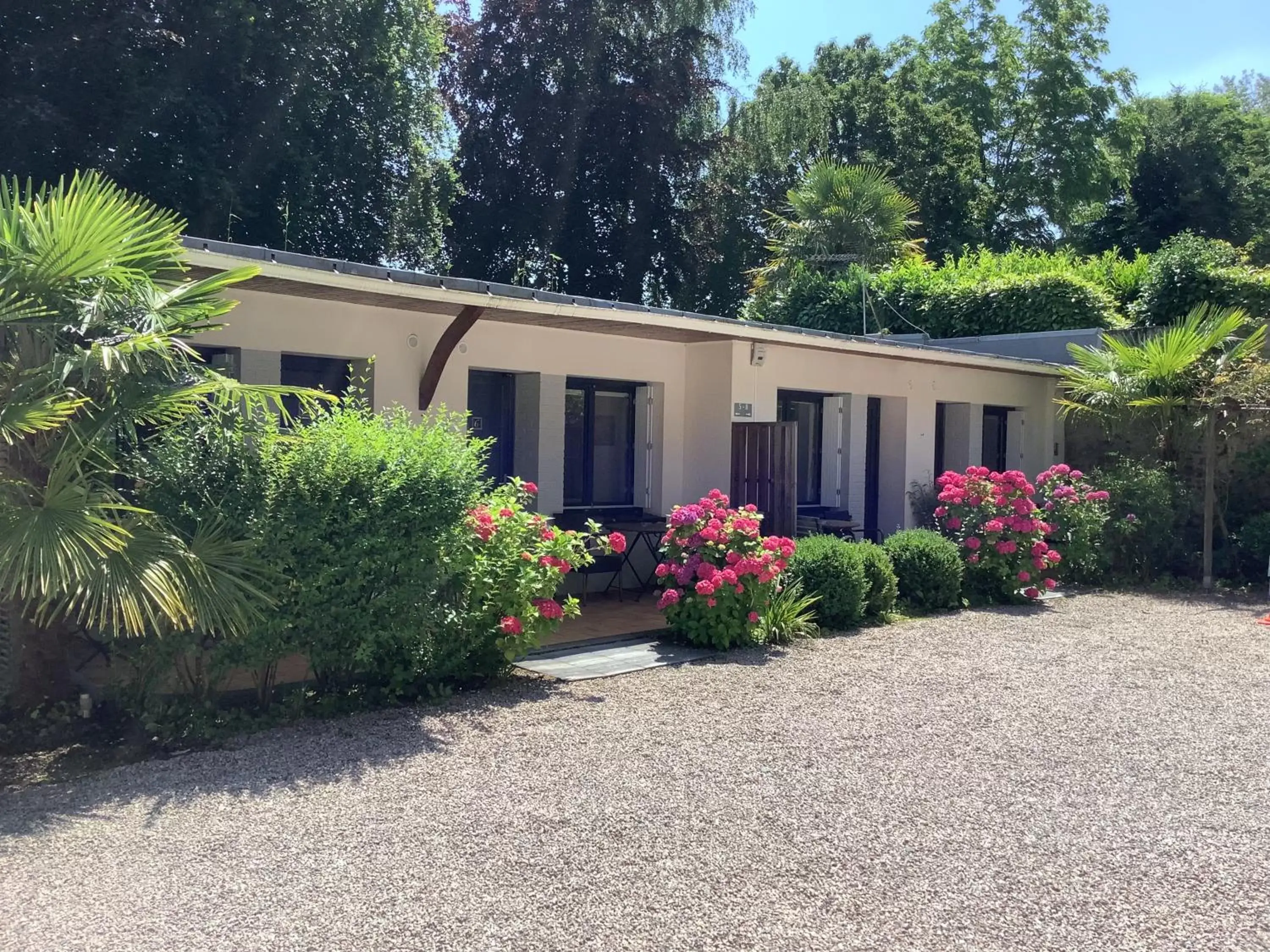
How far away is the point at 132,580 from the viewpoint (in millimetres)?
5020

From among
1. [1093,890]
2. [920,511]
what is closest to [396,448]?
[1093,890]

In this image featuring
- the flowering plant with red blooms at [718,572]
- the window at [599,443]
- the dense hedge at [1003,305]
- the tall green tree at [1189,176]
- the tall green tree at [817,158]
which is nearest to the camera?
the flowering plant with red blooms at [718,572]

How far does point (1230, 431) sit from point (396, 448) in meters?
11.2

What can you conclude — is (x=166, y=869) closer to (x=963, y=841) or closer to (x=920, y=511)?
(x=963, y=841)

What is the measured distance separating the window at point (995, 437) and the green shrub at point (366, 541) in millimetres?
11620

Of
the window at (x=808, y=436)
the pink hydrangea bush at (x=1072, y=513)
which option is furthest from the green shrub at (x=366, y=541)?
the pink hydrangea bush at (x=1072, y=513)

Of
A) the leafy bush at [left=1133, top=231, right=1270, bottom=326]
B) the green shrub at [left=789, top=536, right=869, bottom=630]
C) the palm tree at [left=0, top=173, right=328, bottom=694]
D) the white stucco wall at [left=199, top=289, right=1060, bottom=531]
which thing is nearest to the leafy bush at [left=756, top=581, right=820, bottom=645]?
the green shrub at [left=789, top=536, right=869, bottom=630]

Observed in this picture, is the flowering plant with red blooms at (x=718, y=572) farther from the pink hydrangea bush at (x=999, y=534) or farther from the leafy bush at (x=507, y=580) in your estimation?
the pink hydrangea bush at (x=999, y=534)

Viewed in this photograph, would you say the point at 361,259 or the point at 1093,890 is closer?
the point at 1093,890

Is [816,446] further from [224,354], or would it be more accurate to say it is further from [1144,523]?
[224,354]

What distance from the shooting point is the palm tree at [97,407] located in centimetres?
492

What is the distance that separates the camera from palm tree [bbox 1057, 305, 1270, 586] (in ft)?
43.2

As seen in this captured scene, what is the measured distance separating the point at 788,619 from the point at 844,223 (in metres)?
14.7

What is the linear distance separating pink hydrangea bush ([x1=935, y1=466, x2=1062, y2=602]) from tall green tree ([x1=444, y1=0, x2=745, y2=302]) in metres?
15.7
